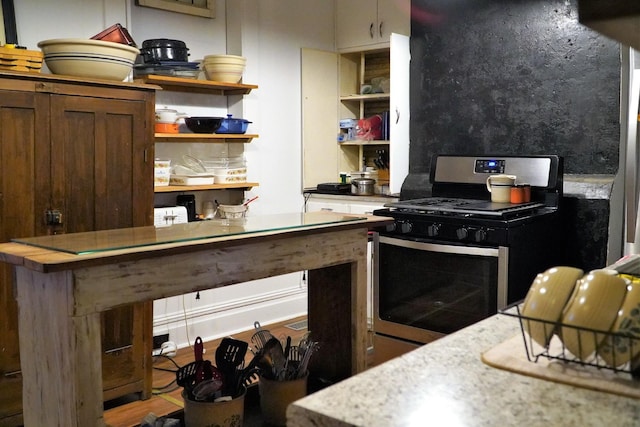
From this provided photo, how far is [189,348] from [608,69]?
3.00m

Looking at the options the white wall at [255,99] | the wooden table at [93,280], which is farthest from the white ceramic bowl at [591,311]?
the white wall at [255,99]

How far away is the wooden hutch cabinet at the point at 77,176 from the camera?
2838mm

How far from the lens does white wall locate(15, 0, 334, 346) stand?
4059 mm

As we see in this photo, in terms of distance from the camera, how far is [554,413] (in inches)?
35.3

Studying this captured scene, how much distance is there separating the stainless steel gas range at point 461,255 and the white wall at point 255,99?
4.52ft

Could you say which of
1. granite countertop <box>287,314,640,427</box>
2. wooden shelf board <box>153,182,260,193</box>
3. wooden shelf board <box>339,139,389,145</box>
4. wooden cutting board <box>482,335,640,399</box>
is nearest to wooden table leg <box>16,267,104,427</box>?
granite countertop <box>287,314,640,427</box>

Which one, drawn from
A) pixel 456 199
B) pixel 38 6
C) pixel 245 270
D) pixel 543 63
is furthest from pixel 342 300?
pixel 38 6

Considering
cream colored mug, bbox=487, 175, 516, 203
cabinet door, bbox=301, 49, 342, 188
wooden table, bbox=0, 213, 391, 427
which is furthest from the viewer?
cabinet door, bbox=301, 49, 342, 188

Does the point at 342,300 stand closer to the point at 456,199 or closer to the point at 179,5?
the point at 456,199

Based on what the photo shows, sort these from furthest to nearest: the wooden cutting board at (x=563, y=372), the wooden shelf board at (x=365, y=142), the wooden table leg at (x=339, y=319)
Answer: the wooden shelf board at (x=365, y=142)
the wooden table leg at (x=339, y=319)
the wooden cutting board at (x=563, y=372)

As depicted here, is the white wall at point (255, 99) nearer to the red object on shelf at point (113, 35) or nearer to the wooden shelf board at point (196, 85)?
the wooden shelf board at point (196, 85)

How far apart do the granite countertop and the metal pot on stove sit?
11.9ft

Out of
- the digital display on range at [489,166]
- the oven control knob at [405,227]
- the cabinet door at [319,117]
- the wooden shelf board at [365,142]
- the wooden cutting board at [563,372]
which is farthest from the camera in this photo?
the cabinet door at [319,117]

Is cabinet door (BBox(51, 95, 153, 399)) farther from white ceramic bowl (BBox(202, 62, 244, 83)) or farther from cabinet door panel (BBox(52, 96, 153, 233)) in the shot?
white ceramic bowl (BBox(202, 62, 244, 83))
